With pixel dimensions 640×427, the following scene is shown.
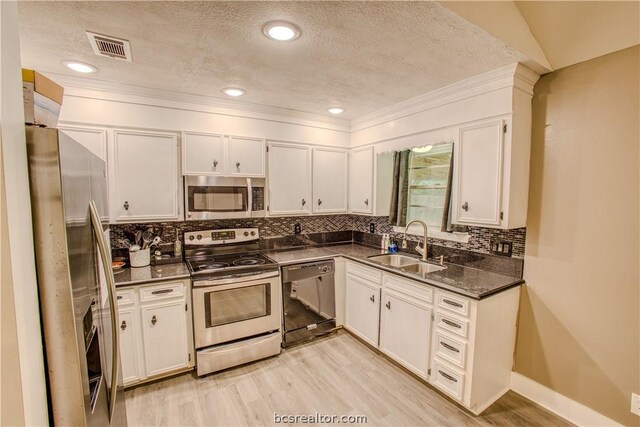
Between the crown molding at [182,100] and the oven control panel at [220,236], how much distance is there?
3.94 ft

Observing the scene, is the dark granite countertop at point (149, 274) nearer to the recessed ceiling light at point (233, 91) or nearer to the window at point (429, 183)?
the recessed ceiling light at point (233, 91)

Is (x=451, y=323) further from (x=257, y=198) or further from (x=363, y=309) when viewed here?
(x=257, y=198)

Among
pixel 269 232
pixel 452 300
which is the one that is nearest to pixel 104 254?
pixel 452 300

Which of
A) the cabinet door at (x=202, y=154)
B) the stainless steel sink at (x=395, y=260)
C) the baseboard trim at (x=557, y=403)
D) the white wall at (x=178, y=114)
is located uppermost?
the white wall at (x=178, y=114)

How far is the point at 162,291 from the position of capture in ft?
7.71

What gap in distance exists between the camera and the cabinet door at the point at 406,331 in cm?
233

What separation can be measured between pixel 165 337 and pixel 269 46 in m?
2.34

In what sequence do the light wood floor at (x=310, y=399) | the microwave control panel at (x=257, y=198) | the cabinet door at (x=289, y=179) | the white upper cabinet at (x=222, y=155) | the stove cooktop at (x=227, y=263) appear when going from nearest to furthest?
the light wood floor at (x=310, y=399)
the stove cooktop at (x=227, y=263)
the white upper cabinet at (x=222, y=155)
the microwave control panel at (x=257, y=198)
the cabinet door at (x=289, y=179)

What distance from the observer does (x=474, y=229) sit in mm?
2578

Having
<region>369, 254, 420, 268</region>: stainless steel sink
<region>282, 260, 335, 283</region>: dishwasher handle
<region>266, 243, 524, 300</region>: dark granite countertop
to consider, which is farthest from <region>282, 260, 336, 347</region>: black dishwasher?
<region>369, 254, 420, 268</region>: stainless steel sink

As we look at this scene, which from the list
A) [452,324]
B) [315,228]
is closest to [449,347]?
[452,324]

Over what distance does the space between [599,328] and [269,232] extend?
2.91 meters

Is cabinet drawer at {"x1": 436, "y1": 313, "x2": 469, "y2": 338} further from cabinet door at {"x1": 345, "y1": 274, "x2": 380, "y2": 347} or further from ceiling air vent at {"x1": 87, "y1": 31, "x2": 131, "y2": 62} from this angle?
ceiling air vent at {"x1": 87, "y1": 31, "x2": 131, "y2": 62}

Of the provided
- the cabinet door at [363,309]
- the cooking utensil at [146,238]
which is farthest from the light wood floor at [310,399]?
the cooking utensil at [146,238]
